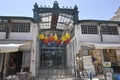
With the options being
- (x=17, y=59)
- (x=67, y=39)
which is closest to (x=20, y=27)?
(x=17, y=59)

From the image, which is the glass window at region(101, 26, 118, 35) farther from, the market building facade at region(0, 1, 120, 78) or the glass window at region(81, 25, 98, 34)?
the glass window at region(81, 25, 98, 34)

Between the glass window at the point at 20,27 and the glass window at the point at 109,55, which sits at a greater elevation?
the glass window at the point at 20,27

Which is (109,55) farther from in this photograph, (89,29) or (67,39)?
(67,39)

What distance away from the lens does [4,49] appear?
10.2 meters

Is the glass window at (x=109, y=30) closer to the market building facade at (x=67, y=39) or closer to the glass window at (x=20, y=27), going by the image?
the market building facade at (x=67, y=39)

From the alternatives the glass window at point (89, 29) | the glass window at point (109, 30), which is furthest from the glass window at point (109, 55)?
the glass window at point (89, 29)

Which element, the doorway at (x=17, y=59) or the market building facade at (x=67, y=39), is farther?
the doorway at (x=17, y=59)

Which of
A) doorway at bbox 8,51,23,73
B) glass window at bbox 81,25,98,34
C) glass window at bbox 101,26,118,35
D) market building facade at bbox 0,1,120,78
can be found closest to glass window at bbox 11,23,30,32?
market building facade at bbox 0,1,120,78

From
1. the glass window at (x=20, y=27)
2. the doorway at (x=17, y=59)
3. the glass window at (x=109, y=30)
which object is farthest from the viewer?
the glass window at (x=109, y=30)

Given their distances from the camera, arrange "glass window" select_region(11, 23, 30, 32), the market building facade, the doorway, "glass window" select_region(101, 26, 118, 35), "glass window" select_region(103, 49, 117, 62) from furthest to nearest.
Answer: "glass window" select_region(101, 26, 118, 35) → the doorway → "glass window" select_region(103, 49, 117, 62) → "glass window" select_region(11, 23, 30, 32) → the market building facade

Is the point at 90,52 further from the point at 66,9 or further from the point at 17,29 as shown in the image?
the point at 17,29

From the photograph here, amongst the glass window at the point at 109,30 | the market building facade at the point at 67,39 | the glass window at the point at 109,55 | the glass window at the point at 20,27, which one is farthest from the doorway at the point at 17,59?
the glass window at the point at 109,30

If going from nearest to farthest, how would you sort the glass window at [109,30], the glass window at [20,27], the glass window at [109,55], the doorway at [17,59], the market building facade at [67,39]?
the market building facade at [67,39] → the glass window at [20,27] → the glass window at [109,55] → the doorway at [17,59] → the glass window at [109,30]

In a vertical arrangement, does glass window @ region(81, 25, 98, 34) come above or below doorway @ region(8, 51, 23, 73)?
above
